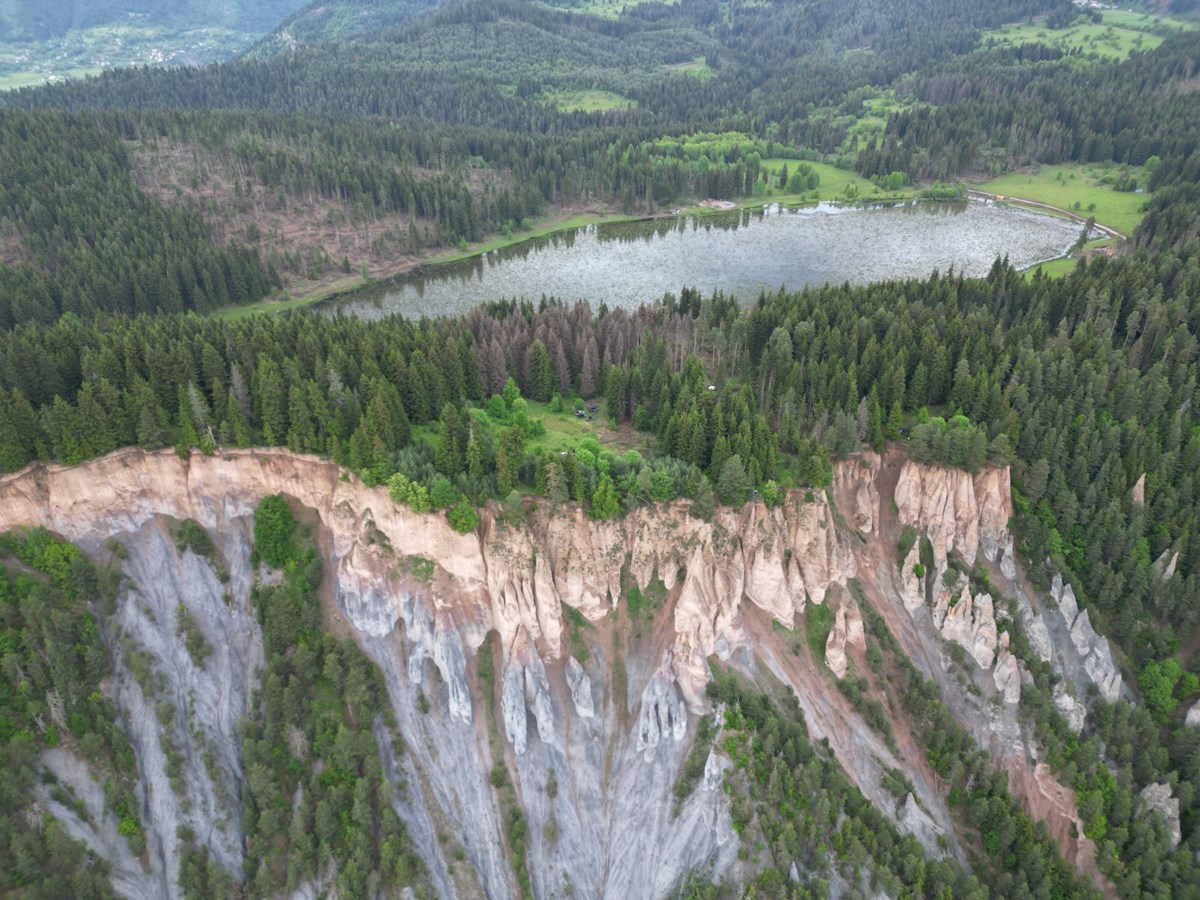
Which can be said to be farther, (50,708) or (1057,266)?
(1057,266)

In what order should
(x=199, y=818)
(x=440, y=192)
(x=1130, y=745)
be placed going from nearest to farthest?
(x=199, y=818)
(x=1130, y=745)
(x=440, y=192)

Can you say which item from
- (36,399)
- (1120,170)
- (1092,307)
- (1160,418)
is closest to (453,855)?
(36,399)

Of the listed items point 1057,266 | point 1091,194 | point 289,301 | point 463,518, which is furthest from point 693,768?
point 1091,194

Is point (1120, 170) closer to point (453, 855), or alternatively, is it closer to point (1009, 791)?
point (1009, 791)

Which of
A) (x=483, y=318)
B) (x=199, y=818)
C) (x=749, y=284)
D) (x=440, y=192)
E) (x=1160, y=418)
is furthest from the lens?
(x=440, y=192)

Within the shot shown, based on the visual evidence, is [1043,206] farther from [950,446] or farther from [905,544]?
[905,544]

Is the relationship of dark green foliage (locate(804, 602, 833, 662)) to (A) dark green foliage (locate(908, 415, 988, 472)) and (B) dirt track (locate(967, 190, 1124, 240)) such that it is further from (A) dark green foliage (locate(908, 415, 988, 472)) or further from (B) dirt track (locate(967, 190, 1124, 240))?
(B) dirt track (locate(967, 190, 1124, 240))

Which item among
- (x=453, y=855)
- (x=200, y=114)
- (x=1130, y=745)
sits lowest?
(x=453, y=855)
